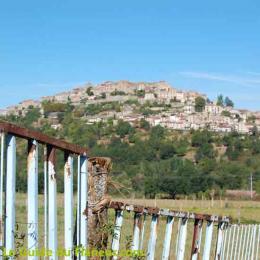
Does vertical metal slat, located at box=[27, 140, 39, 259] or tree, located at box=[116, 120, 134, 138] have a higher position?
vertical metal slat, located at box=[27, 140, 39, 259]

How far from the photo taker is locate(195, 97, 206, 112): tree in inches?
6671

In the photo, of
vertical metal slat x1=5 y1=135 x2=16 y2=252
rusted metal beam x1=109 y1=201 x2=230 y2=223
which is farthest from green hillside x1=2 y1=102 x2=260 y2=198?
vertical metal slat x1=5 y1=135 x2=16 y2=252

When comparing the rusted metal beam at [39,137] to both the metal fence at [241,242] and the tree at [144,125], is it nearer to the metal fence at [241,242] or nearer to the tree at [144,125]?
the metal fence at [241,242]

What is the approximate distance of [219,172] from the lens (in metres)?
78.8

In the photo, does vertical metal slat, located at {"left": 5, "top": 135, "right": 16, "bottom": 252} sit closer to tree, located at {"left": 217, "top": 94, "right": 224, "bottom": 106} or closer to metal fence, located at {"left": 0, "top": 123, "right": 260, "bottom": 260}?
metal fence, located at {"left": 0, "top": 123, "right": 260, "bottom": 260}

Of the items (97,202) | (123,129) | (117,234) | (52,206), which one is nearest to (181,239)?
(117,234)

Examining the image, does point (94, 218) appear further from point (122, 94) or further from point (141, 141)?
point (122, 94)

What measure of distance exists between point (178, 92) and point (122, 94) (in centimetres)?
1753

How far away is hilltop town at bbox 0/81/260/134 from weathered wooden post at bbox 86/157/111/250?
11396cm

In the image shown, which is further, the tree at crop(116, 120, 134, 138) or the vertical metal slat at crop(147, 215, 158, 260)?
the tree at crop(116, 120, 134, 138)

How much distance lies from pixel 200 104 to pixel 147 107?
2317 centimetres

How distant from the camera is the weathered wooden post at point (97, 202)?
436 centimetres

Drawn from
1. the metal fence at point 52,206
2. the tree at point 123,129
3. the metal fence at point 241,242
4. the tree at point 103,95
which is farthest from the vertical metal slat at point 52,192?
the tree at point 103,95

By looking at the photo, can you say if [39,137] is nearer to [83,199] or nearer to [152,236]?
[83,199]
